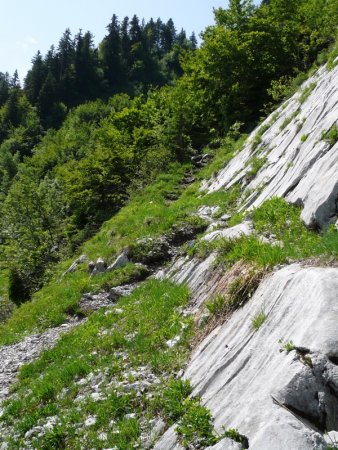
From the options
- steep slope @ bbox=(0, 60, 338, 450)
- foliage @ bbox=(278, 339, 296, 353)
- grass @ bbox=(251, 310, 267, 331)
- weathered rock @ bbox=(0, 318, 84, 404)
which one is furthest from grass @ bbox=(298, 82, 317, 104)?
foliage @ bbox=(278, 339, 296, 353)

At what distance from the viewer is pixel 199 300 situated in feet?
36.7

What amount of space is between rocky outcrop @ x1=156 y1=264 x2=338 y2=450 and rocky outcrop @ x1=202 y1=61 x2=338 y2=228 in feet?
11.8

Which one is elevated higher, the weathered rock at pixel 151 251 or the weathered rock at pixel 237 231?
the weathered rock at pixel 151 251

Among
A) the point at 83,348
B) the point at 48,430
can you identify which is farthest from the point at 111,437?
the point at 83,348

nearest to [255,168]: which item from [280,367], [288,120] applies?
[288,120]

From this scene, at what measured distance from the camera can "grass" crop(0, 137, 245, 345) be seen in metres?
17.4

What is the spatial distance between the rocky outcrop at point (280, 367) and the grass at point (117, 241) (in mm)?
10191

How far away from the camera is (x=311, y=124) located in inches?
663

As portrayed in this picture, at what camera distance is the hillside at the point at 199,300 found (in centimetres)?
596

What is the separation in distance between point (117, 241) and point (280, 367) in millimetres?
16176

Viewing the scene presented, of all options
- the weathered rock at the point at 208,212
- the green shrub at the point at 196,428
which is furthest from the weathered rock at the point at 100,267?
the green shrub at the point at 196,428

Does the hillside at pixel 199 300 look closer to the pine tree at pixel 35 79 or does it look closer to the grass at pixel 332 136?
the grass at pixel 332 136

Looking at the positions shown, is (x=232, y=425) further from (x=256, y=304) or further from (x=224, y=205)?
(x=224, y=205)

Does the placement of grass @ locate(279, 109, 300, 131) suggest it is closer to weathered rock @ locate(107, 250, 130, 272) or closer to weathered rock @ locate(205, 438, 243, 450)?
weathered rock @ locate(107, 250, 130, 272)
